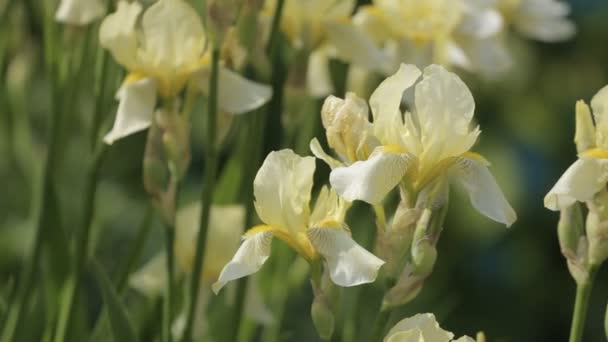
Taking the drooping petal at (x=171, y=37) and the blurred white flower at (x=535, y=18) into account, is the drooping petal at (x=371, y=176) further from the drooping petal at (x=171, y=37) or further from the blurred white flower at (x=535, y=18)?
the blurred white flower at (x=535, y=18)

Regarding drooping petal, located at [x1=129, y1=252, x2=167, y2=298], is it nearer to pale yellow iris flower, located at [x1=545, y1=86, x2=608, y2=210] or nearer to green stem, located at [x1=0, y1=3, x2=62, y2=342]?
green stem, located at [x1=0, y1=3, x2=62, y2=342]

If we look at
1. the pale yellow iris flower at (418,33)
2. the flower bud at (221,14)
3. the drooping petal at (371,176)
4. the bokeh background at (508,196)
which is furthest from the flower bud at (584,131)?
the bokeh background at (508,196)

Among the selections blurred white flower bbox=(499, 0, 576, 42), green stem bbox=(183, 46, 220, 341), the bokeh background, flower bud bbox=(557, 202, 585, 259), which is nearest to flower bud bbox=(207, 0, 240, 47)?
green stem bbox=(183, 46, 220, 341)

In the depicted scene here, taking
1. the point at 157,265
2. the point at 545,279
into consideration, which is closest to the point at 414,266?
the point at 157,265

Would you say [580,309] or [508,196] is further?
[508,196]

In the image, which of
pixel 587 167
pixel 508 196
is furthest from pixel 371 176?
pixel 508 196

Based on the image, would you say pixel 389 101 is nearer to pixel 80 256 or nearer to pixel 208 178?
pixel 208 178
